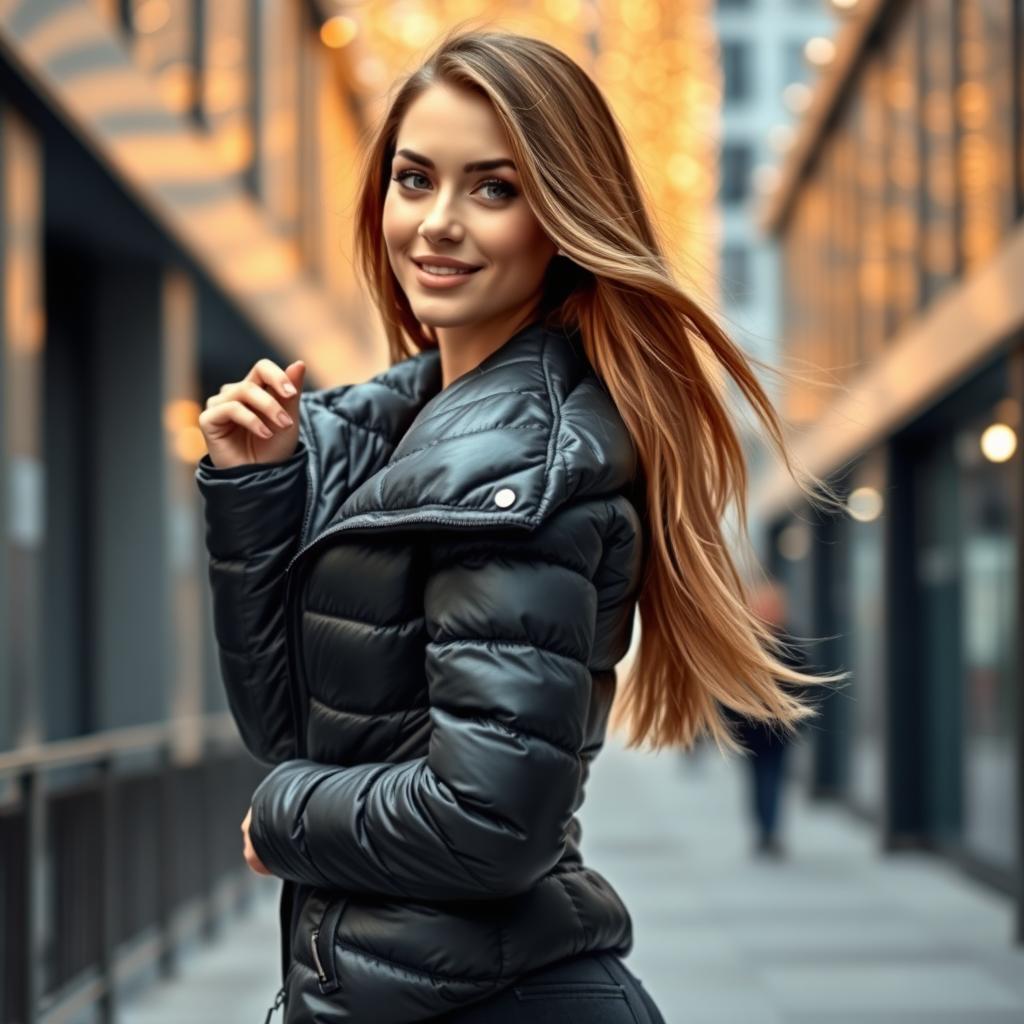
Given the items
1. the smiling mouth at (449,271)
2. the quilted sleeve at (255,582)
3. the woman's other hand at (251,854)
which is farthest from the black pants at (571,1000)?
the smiling mouth at (449,271)

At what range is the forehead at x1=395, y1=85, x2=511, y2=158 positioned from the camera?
204 cm

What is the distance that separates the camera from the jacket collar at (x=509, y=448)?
1.86 meters

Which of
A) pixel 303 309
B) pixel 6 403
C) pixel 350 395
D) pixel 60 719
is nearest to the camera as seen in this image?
pixel 350 395

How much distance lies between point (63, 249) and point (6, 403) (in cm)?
449

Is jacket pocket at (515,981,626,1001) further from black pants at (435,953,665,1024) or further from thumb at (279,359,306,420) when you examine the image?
thumb at (279,359,306,420)

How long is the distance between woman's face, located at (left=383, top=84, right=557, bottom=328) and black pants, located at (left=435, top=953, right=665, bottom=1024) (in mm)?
752

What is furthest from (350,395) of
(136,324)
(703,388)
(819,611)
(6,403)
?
(819,611)

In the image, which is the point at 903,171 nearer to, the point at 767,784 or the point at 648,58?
the point at 648,58

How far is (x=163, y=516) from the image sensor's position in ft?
39.2

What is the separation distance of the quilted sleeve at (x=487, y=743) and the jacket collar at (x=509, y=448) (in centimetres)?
4

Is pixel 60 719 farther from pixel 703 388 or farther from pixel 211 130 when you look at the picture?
pixel 703 388

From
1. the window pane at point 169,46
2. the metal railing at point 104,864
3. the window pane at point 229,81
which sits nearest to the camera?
the metal railing at point 104,864

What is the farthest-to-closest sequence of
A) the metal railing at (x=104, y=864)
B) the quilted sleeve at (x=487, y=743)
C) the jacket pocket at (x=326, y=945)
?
1. the metal railing at (x=104, y=864)
2. the jacket pocket at (x=326, y=945)
3. the quilted sleeve at (x=487, y=743)

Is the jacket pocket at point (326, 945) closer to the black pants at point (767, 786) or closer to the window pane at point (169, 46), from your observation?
the window pane at point (169, 46)
